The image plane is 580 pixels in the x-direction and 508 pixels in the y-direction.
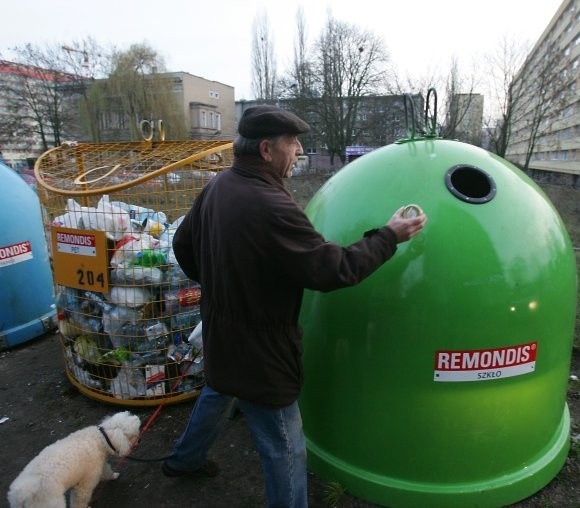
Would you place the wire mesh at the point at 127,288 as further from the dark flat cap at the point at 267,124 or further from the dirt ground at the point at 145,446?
the dark flat cap at the point at 267,124

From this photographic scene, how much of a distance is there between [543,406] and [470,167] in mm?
1181

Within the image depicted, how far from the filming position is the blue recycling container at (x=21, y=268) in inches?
164

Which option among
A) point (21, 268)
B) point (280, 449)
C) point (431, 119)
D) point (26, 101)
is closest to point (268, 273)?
point (280, 449)

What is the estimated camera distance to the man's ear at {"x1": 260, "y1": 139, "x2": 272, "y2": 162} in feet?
5.60

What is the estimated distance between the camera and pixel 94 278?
2.98 metres

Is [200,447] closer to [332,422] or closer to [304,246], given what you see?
[332,422]

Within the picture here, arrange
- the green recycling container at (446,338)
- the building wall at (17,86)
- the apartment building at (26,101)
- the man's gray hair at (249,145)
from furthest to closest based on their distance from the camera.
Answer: the apartment building at (26,101)
the building wall at (17,86)
the green recycling container at (446,338)
the man's gray hair at (249,145)

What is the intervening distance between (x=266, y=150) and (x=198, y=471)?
6.02 feet

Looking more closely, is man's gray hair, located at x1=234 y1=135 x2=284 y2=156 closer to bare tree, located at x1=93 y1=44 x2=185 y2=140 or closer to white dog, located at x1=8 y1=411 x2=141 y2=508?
white dog, located at x1=8 y1=411 x2=141 y2=508

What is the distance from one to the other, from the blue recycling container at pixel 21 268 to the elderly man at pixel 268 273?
3164 mm

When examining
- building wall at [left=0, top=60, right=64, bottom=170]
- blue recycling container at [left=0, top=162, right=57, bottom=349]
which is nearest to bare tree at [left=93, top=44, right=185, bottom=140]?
building wall at [left=0, top=60, right=64, bottom=170]

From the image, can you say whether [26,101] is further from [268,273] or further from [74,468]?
[268,273]

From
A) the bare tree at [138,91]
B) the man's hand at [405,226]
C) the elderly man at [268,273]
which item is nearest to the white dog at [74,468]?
the elderly man at [268,273]

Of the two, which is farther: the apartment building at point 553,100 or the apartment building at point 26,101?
the apartment building at point 26,101
